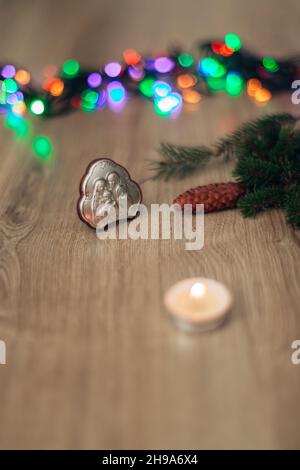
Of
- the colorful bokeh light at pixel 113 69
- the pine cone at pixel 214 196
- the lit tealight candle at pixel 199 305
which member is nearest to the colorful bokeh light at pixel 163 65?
the colorful bokeh light at pixel 113 69

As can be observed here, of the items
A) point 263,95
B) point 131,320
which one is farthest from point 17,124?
point 131,320

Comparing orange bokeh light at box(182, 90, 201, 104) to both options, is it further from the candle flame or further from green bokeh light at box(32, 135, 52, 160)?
the candle flame

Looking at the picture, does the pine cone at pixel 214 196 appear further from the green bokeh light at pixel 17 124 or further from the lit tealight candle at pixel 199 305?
the green bokeh light at pixel 17 124

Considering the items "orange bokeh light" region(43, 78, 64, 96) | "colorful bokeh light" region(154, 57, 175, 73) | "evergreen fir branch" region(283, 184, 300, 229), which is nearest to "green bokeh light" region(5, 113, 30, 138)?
"orange bokeh light" region(43, 78, 64, 96)

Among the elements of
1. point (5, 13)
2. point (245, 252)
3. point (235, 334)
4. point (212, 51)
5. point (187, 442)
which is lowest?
point (187, 442)

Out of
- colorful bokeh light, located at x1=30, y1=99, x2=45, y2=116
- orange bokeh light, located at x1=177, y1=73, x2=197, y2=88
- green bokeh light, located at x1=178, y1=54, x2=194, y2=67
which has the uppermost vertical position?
green bokeh light, located at x1=178, y1=54, x2=194, y2=67

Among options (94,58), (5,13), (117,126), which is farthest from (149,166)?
(5,13)

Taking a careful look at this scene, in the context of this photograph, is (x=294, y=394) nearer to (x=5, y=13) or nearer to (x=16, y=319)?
(x=16, y=319)
